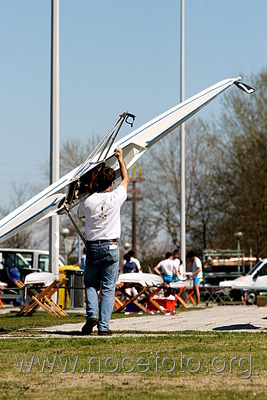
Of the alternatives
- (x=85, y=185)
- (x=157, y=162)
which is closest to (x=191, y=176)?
(x=157, y=162)

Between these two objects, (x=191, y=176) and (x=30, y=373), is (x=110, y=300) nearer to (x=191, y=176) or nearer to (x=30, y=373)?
(x=30, y=373)

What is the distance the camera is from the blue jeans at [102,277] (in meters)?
10.8

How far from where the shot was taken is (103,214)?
35.7ft

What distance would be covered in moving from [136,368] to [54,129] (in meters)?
15.0

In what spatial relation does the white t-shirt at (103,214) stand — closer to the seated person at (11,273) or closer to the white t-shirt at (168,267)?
the white t-shirt at (168,267)

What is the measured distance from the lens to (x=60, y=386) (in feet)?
21.5

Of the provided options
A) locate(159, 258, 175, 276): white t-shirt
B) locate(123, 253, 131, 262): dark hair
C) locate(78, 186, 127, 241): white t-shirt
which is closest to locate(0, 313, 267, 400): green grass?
locate(78, 186, 127, 241): white t-shirt

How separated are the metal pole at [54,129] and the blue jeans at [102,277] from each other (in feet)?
34.2

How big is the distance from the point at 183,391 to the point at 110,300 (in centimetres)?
467

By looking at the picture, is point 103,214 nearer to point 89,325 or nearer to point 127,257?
point 89,325

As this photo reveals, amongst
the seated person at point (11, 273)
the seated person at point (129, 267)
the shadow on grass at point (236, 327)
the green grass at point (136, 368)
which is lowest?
the shadow on grass at point (236, 327)

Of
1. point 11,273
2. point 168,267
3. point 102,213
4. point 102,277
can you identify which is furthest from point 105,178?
point 11,273

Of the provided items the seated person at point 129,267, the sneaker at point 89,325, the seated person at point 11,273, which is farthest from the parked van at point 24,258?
the sneaker at point 89,325

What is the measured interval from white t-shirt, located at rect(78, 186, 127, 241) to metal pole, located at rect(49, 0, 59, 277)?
10525mm
